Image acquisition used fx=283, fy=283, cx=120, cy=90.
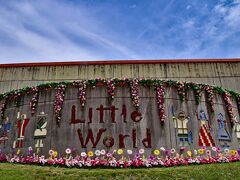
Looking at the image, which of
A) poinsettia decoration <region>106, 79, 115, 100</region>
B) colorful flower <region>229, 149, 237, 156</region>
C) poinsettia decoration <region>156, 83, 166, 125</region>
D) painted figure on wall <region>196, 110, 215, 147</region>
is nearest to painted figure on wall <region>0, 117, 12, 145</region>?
poinsettia decoration <region>106, 79, 115, 100</region>

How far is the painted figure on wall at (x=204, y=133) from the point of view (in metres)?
11.9

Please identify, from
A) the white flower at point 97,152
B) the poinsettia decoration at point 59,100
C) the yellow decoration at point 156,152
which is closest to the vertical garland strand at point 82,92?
the poinsettia decoration at point 59,100

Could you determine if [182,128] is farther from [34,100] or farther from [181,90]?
[34,100]

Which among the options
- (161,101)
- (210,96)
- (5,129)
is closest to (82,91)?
(161,101)

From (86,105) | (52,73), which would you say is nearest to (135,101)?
(86,105)

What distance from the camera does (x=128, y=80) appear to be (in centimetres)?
1230

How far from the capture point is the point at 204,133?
12.1 metres

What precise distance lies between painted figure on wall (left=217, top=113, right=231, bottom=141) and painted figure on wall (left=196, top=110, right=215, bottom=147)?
0.63 metres

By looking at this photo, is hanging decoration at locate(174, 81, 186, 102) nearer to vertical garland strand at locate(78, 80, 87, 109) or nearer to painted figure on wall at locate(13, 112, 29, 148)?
vertical garland strand at locate(78, 80, 87, 109)

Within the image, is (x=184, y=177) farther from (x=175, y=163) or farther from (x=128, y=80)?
(x=128, y=80)

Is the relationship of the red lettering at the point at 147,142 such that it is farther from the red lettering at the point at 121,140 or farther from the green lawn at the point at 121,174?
the green lawn at the point at 121,174

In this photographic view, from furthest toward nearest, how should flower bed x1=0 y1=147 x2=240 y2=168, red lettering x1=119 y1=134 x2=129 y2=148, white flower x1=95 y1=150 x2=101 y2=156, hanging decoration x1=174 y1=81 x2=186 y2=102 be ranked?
hanging decoration x1=174 y1=81 x2=186 y2=102, red lettering x1=119 y1=134 x2=129 y2=148, white flower x1=95 y1=150 x2=101 y2=156, flower bed x1=0 y1=147 x2=240 y2=168

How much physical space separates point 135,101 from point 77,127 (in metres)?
2.62

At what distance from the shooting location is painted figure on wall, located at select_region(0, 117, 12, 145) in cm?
1299
